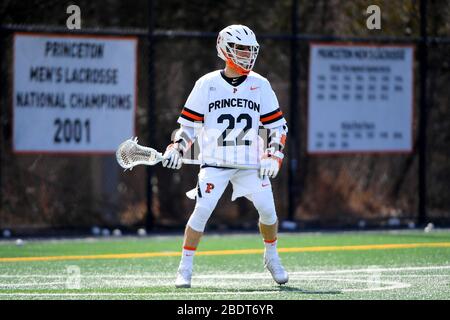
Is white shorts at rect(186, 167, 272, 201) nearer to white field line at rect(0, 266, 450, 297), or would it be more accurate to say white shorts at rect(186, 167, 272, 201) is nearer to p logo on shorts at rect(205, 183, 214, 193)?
p logo on shorts at rect(205, 183, 214, 193)

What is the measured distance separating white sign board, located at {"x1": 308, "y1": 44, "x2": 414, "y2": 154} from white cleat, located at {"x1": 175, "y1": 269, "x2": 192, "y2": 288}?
6747mm

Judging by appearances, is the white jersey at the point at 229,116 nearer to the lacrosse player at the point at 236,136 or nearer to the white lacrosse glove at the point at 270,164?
the lacrosse player at the point at 236,136

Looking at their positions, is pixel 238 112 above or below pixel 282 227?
above

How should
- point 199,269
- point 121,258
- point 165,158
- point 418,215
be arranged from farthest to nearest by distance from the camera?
point 418,215 < point 121,258 < point 199,269 < point 165,158

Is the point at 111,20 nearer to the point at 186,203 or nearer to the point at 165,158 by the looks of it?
the point at 186,203

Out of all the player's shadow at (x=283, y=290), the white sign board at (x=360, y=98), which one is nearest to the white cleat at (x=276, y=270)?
the player's shadow at (x=283, y=290)

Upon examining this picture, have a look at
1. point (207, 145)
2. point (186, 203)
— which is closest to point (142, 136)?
point (186, 203)

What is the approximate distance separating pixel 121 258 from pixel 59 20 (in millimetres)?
4582

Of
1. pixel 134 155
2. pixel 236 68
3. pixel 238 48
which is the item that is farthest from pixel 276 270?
pixel 238 48

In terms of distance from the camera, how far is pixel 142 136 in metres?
15.2

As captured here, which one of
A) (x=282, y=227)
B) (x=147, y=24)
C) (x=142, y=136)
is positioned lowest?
(x=282, y=227)

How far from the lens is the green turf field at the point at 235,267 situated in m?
8.61

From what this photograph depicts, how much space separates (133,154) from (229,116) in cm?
85

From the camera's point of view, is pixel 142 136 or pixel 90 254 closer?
pixel 90 254
